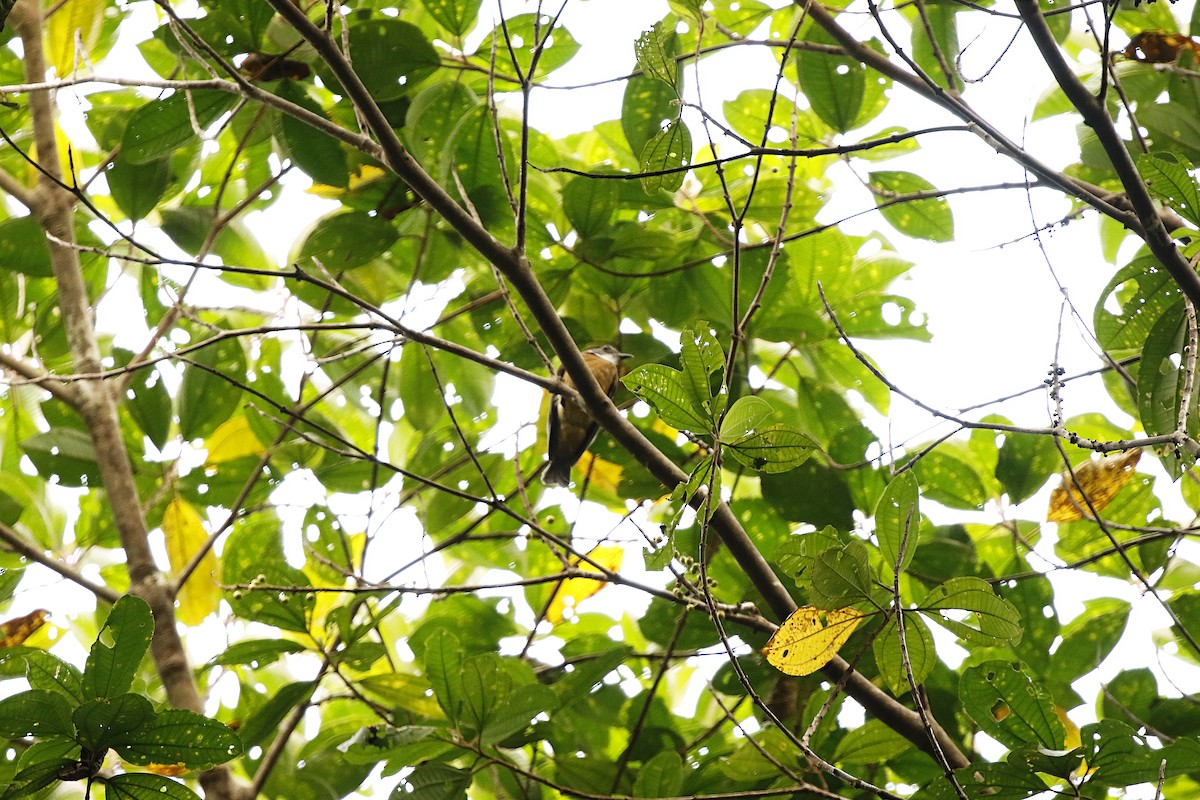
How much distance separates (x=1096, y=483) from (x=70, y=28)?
3197 mm

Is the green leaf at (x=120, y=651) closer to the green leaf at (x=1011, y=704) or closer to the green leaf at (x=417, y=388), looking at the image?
the green leaf at (x=417, y=388)

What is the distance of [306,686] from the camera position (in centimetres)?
231

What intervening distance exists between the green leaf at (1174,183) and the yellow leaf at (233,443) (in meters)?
2.44

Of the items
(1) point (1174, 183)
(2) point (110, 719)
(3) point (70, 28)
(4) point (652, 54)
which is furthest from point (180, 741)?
(3) point (70, 28)

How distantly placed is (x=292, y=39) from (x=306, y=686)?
1.64 meters

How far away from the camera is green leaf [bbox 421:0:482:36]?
254cm

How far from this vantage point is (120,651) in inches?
71.2

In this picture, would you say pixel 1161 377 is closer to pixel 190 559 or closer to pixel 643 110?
pixel 643 110

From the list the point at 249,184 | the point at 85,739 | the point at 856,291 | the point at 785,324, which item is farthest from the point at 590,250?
the point at 85,739

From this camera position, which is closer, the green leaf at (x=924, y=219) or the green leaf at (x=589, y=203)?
the green leaf at (x=589, y=203)

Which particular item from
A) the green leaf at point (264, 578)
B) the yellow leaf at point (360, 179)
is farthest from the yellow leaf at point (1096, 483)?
the yellow leaf at point (360, 179)

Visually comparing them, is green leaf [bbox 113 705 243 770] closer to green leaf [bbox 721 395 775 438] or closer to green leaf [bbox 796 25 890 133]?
green leaf [bbox 721 395 775 438]

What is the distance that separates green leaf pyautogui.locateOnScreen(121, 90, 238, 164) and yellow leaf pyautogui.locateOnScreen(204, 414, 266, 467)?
34.5 inches

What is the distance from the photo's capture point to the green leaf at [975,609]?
1.74 meters
